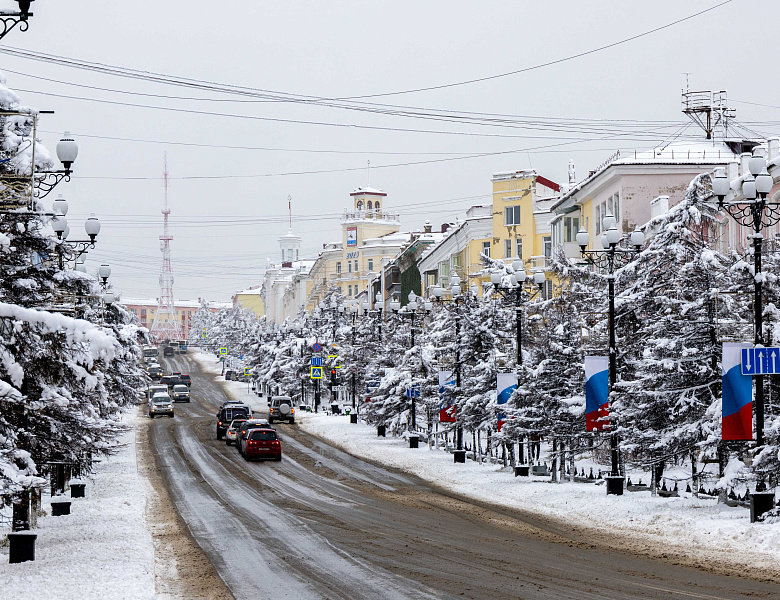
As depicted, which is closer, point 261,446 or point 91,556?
point 91,556

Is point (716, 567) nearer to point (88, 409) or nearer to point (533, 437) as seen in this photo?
point (88, 409)

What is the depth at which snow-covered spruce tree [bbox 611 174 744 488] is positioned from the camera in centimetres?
2684

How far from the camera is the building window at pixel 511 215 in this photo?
77938 mm

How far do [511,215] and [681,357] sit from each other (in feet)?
170

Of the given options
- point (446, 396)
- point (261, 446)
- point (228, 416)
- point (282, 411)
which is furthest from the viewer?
point (282, 411)

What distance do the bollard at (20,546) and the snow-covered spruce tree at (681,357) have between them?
14.7 meters

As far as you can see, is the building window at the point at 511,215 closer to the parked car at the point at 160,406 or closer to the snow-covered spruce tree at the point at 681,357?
the parked car at the point at 160,406

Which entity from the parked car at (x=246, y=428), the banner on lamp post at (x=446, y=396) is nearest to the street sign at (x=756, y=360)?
the banner on lamp post at (x=446, y=396)

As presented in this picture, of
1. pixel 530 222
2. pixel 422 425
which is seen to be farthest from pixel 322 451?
pixel 530 222

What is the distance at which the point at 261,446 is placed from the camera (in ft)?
167

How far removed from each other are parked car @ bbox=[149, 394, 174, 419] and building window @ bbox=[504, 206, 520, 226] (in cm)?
2922

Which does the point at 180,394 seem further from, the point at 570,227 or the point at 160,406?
the point at 570,227

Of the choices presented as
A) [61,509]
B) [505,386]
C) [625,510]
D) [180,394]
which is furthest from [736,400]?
[180,394]

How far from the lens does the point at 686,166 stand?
5562 cm
